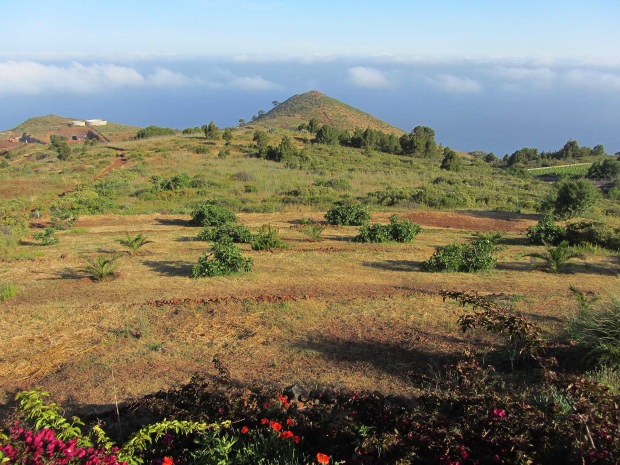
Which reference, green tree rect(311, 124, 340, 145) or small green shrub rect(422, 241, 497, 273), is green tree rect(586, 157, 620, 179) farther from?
small green shrub rect(422, 241, 497, 273)

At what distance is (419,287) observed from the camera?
8.97m

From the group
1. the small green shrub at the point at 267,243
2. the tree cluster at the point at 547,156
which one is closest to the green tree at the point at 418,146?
the tree cluster at the point at 547,156

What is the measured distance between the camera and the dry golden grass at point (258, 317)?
5.80 meters

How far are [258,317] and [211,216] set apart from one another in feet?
32.1

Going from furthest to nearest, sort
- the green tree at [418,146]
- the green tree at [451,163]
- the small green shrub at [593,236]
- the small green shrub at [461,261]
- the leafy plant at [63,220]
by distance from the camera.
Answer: the green tree at [418,146] < the green tree at [451,163] < the leafy plant at [63,220] < the small green shrub at [593,236] < the small green shrub at [461,261]

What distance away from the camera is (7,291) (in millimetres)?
8969

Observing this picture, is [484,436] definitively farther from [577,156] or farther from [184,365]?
[577,156]

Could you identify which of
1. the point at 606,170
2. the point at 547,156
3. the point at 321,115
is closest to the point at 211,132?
the point at 321,115

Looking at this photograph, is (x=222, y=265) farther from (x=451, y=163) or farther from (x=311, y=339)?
(x=451, y=163)

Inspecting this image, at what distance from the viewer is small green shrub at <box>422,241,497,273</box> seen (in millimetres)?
10086

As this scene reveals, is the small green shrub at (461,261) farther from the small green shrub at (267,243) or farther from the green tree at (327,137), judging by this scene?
the green tree at (327,137)

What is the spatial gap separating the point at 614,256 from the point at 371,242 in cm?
599

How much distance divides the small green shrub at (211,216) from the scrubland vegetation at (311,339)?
0.07 metres

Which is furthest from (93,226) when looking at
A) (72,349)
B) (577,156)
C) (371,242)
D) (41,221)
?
(577,156)
